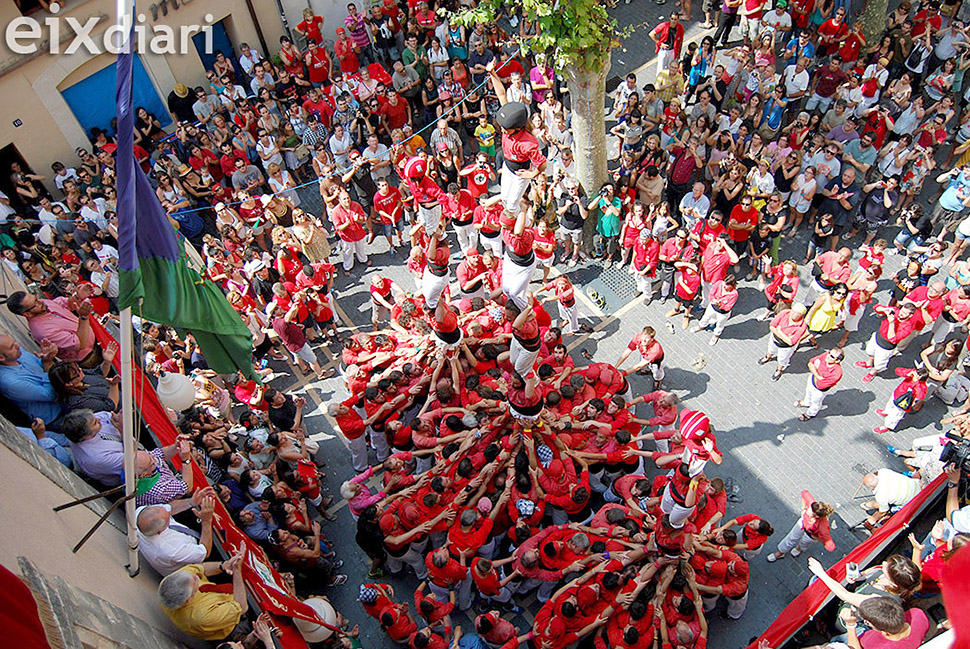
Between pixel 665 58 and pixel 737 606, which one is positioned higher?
pixel 665 58

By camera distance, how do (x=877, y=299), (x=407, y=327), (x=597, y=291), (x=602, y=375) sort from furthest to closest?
(x=597, y=291) < (x=877, y=299) < (x=407, y=327) < (x=602, y=375)

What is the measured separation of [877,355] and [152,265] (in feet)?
30.3

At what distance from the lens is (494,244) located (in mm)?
12000

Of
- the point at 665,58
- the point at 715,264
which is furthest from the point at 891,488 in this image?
the point at 665,58

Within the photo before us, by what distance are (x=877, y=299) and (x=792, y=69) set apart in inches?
185

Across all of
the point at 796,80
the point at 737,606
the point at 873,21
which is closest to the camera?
the point at 737,606

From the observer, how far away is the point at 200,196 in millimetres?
13242

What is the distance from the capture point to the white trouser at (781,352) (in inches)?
400

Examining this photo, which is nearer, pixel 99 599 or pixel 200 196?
pixel 99 599

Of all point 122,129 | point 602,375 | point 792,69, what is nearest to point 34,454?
point 122,129

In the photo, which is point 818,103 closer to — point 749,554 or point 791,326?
point 791,326

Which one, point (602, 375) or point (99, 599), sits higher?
point (99, 599)

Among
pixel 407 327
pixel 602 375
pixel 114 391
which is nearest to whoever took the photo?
pixel 114 391

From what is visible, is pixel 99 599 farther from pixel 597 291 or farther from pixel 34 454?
pixel 597 291
